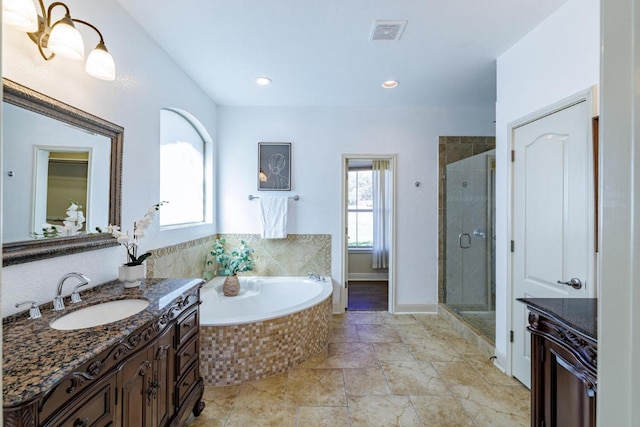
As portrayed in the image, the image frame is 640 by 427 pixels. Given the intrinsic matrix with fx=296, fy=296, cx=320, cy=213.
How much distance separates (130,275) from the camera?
5.53 ft

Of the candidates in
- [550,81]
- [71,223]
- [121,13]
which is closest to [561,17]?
[550,81]

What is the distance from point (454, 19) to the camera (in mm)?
1980

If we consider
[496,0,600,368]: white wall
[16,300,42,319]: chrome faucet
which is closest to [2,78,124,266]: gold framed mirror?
[16,300,42,319]: chrome faucet

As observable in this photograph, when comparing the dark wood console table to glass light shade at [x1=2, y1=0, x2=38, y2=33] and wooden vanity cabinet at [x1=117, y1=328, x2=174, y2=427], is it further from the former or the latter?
glass light shade at [x1=2, y1=0, x2=38, y2=33]

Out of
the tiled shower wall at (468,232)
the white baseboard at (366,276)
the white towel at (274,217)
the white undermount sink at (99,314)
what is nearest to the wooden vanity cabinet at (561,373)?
the white undermount sink at (99,314)

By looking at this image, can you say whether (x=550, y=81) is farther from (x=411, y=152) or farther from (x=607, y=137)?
(x=607, y=137)

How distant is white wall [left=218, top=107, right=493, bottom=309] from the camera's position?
3648 millimetres

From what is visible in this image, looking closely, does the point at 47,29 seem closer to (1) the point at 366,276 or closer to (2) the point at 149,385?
(2) the point at 149,385

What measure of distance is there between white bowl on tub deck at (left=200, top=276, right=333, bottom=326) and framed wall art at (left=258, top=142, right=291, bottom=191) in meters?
1.15

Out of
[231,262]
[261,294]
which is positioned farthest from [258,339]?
[231,262]

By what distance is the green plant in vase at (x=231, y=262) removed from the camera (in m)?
3.21

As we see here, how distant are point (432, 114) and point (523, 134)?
5.20 feet

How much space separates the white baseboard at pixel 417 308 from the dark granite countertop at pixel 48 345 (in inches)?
114

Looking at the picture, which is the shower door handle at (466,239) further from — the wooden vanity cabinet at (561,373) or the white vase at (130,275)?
the white vase at (130,275)
